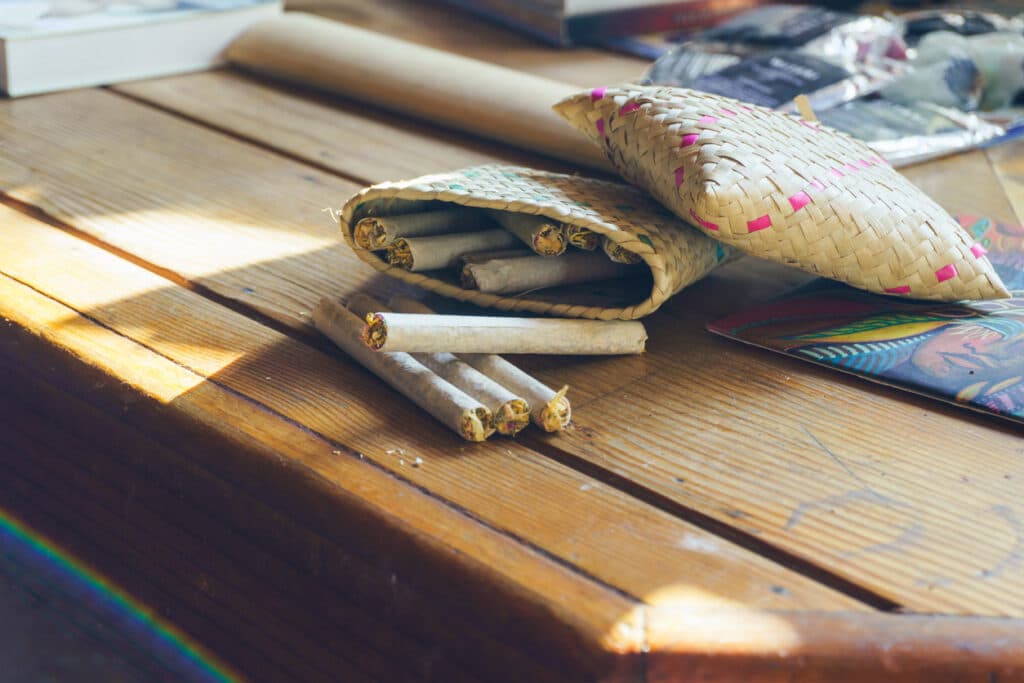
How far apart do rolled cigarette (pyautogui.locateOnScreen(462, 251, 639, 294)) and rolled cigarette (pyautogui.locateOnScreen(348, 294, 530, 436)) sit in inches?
3.0

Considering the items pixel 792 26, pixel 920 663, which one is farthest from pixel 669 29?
pixel 920 663

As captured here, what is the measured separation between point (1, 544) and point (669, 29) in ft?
4.40

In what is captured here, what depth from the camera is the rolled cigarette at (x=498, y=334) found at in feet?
2.38

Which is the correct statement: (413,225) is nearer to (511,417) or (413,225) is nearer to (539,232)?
(539,232)

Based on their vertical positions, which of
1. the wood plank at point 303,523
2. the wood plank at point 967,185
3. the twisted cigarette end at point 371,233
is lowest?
the wood plank at point 303,523

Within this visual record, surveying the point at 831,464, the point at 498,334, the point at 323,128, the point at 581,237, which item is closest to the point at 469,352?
the point at 498,334

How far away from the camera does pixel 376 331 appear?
72 cm

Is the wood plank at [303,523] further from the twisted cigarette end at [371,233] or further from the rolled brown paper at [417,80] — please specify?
the rolled brown paper at [417,80]

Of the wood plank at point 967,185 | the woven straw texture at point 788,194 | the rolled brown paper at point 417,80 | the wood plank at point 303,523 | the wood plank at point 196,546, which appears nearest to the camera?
the wood plank at point 303,523

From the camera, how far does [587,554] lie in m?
Answer: 0.61

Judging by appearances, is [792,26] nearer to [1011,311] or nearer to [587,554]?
[1011,311]

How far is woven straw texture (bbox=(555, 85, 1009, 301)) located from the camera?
0.79 m

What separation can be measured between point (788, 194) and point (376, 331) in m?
0.31

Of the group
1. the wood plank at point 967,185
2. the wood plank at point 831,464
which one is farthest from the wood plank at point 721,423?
the wood plank at point 967,185
